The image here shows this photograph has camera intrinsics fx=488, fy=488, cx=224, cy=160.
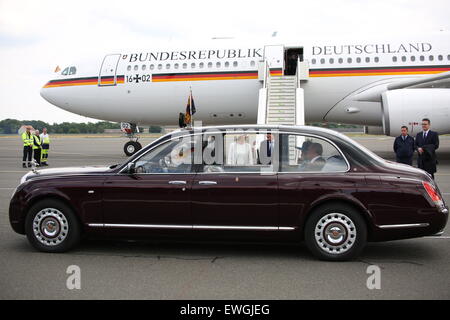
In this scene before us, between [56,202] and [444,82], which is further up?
[444,82]

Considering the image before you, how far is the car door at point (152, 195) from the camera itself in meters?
5.80

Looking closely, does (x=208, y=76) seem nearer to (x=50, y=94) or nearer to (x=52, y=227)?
(x=50, y=94)

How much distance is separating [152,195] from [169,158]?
53 centimetres

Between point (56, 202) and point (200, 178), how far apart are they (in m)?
1.81

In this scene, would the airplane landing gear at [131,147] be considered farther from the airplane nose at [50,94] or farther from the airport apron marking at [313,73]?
the airplane nose at [50,94]

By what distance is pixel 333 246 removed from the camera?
18.3 ft

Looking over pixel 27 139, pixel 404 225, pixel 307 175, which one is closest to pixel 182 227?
pixel 307 175

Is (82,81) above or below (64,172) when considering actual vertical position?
above

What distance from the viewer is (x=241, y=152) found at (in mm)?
6051

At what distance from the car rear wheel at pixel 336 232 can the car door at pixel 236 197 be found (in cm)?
47

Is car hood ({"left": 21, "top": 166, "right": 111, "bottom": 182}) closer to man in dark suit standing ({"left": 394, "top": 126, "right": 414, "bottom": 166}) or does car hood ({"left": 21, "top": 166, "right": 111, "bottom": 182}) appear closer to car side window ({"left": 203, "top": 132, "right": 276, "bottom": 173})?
car side window ({"left": 203, "top": 132, "right": 276, "bottom": 173})
